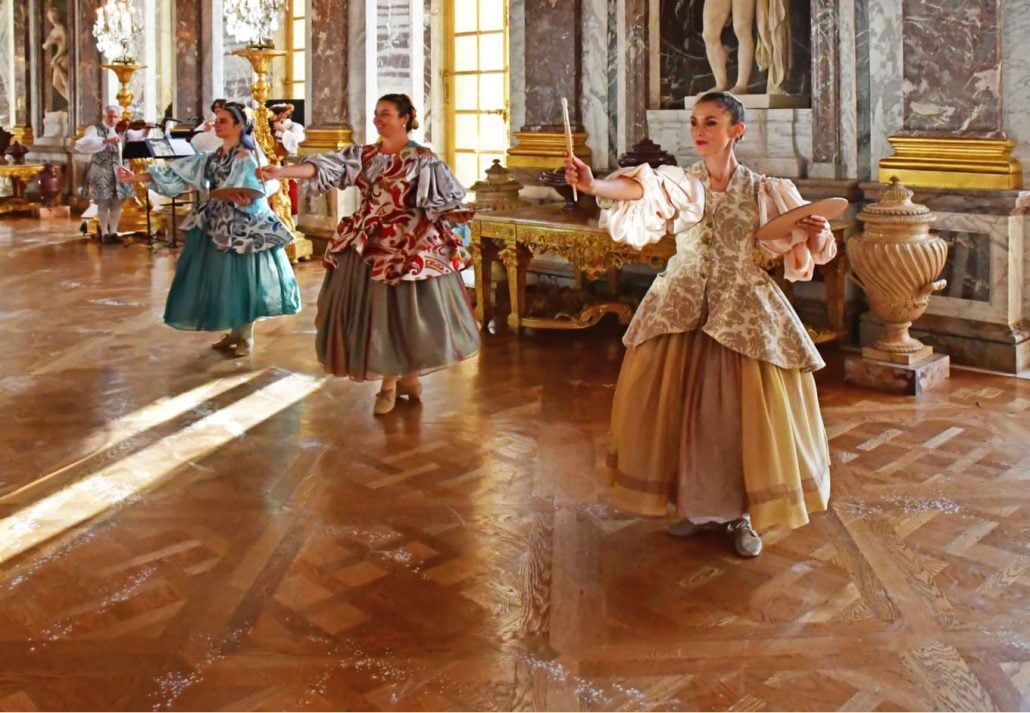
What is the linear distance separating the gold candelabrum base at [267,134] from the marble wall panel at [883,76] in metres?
4.88

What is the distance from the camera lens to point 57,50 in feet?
48.5

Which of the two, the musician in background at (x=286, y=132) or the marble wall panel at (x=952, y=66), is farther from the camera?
the musician in background at (x=286, y=132)

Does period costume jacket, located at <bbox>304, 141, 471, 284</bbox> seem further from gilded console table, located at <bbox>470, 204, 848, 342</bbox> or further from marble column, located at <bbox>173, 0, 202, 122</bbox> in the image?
marble column, located at <bbox>173, 0, 202, 122</bbox>

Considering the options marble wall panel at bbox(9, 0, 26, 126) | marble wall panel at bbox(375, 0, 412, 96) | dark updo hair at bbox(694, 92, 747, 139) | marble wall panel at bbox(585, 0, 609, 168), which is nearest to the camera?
dark updo hair at bbox(694, 92, 747, 139)

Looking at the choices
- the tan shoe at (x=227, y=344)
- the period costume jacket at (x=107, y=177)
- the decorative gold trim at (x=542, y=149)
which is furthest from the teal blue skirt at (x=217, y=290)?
the period costume jacket at (x=107, y=177)

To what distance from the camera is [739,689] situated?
267 cm

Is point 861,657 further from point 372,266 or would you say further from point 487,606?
point 372,266

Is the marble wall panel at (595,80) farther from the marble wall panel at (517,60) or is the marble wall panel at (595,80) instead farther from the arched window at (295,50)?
the arched window at (295,50)

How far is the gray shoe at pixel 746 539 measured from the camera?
3.46m

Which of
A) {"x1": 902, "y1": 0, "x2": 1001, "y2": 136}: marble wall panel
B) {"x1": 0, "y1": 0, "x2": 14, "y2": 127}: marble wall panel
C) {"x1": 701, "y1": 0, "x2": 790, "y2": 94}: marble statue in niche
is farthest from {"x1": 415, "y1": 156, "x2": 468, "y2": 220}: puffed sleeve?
{"x1": 0, "y1": 0, "x2": 14, "y2": 127}: marble wall panel

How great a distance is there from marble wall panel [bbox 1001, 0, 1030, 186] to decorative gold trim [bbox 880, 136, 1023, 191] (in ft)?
0.23

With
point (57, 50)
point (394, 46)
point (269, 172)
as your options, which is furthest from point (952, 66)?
point (57, 50)

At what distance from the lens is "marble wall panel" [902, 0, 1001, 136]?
5676 millimetres

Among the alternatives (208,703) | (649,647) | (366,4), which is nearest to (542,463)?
(649,647)
